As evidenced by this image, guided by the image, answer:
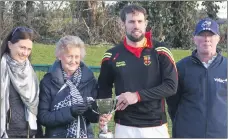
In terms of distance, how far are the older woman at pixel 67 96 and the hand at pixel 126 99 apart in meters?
0.21

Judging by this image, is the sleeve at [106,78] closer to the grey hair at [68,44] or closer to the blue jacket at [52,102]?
the blue jacket at [52,102]

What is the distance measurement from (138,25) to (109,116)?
750mm

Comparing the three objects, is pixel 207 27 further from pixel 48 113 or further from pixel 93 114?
pixel 48 113

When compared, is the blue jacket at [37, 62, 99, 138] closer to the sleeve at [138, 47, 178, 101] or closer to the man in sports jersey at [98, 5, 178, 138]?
the man in sports jersey at [98, 5, 178, 138]

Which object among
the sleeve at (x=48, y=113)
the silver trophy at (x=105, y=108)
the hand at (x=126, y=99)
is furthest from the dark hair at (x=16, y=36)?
the hand at (x=126, y=99)

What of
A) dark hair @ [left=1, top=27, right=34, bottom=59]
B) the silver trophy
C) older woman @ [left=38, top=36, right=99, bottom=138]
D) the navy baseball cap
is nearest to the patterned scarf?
older woman @ [left=38, top=36, right=99, bottom=138]

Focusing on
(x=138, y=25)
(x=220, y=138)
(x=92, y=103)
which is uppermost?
(x=138, y=25)

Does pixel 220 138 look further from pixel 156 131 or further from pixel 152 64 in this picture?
pixel 152 64

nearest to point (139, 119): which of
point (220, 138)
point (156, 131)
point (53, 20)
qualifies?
point (156, 131)

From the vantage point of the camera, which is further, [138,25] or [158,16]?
[158,16]

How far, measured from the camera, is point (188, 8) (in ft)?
51.7

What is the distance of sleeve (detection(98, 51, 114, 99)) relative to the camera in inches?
143

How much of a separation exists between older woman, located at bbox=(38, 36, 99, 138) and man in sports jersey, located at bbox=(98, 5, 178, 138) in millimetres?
227

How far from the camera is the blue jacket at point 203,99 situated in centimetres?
364
